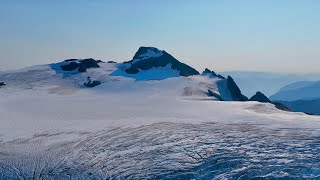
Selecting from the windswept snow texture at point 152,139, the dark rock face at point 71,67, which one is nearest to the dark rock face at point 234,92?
the windswept snow texture at point 152,139

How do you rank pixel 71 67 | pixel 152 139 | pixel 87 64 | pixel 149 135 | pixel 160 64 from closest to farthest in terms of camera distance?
pixel 152 139
pixel 149 135
pixel 71 67
pixel 87 64
pixel 160 64

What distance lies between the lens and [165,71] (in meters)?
98.4

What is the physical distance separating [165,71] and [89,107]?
39577 mm

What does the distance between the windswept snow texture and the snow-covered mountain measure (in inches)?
3.0

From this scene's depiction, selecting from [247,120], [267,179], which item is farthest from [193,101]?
[267,179]

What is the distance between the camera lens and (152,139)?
39.2 metres

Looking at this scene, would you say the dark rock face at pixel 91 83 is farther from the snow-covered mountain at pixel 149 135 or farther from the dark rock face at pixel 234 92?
the dark rock face at pixel 234 92

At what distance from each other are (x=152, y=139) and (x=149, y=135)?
5.57ft

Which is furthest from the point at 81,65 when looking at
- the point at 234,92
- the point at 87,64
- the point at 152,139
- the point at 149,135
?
the point at 152,139

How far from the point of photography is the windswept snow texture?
29.6 metres

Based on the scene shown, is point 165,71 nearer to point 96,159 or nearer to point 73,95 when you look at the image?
point 73,95

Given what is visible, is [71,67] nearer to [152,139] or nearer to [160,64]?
[160,64]

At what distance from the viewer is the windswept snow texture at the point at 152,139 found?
97.2ft

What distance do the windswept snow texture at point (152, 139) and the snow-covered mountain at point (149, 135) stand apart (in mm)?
77
